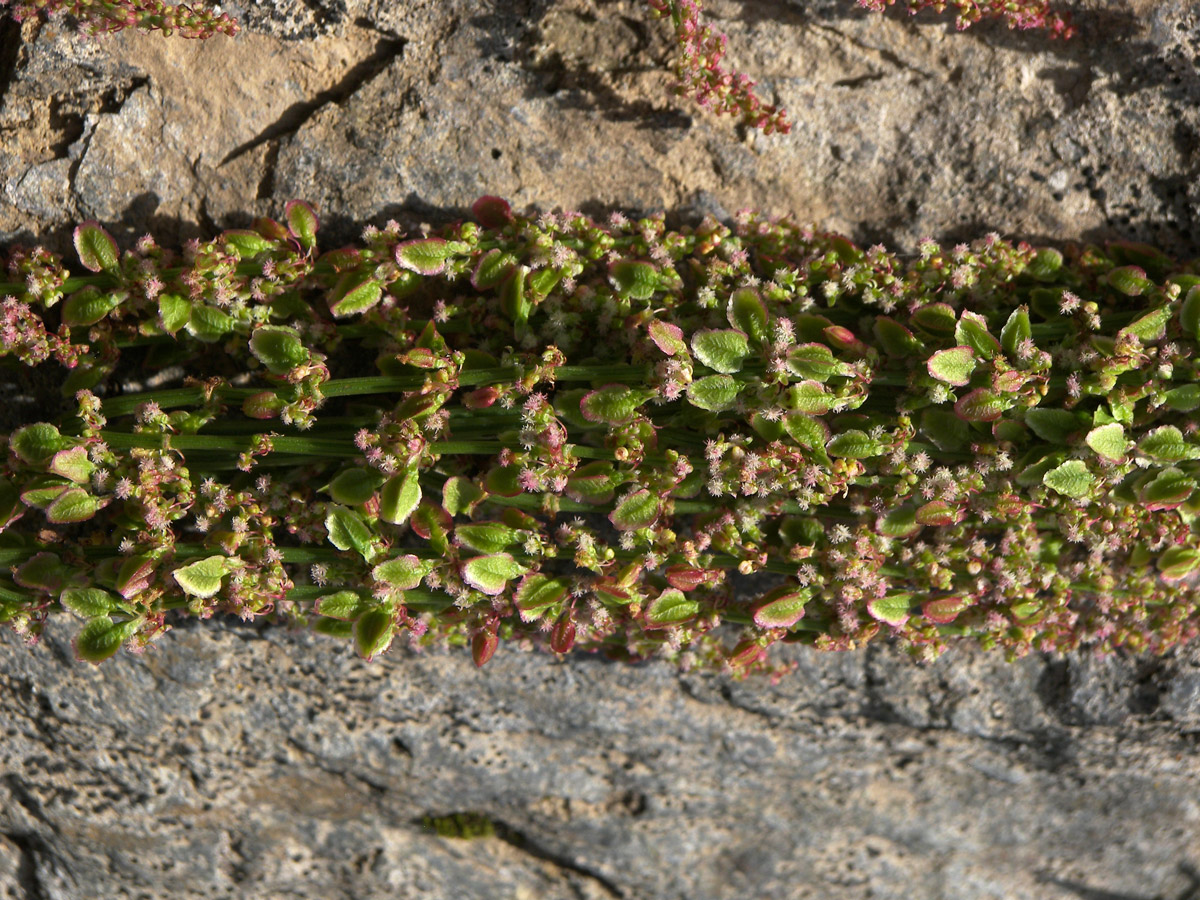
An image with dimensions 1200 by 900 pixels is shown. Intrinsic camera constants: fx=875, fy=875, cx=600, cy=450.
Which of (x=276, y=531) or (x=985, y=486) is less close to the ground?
(x=985, y=486)

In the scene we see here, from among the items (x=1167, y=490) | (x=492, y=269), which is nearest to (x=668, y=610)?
(x=492, y=269)

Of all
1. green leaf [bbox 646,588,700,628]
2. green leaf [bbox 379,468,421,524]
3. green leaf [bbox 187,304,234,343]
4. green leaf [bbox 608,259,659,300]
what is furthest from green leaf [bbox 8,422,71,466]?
green leaf [bbox 646,588,700,628]

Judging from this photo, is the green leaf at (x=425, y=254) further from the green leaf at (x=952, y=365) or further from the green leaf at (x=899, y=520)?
the green leaf at (x=899, y=520)

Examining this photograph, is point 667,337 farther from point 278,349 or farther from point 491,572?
point 278,349

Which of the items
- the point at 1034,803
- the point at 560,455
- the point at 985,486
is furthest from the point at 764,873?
the point at 560,455

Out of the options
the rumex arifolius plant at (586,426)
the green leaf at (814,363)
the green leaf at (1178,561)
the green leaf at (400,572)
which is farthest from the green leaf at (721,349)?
the green leaf at (1178,561)

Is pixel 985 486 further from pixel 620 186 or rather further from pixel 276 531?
pixel 276 531

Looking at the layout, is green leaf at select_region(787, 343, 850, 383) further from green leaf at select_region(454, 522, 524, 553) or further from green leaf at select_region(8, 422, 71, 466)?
green leaf at select_region(8, 422, 71, 466)
